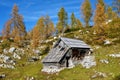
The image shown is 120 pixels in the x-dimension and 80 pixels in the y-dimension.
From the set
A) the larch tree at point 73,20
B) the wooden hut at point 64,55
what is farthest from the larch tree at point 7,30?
the wooden hut at point 64,55

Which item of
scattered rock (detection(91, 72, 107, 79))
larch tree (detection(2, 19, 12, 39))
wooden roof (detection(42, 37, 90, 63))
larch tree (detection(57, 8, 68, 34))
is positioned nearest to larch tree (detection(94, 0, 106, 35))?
wooden roof (detection(42, 37, 90, 63))

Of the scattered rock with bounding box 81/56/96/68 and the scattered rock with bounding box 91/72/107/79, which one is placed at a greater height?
the scattered rock with bounding box 81/56/96/68

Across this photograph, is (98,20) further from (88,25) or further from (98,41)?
(88,25)

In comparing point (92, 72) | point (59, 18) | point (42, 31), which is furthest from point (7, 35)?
point (92, 72)

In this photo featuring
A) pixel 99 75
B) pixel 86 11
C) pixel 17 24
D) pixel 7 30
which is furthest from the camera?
pixel 7 30

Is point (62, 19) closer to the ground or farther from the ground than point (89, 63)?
farther from the ground

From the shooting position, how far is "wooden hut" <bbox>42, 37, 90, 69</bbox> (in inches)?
2020

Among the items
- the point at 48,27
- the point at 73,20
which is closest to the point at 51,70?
the point at 48,27

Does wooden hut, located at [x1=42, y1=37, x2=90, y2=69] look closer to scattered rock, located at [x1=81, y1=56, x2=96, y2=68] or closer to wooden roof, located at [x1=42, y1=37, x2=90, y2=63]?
wooden roof, located at [x1=42, y1=37, x2=90, y2=63]

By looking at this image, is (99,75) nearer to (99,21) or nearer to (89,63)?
(89,63)

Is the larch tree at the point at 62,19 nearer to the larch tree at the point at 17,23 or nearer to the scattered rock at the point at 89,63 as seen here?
the larch tree at the point at 17,23

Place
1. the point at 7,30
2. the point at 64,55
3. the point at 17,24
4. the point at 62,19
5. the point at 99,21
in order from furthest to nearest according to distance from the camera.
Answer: the point at 62,19, the point at 7,30, the point at 17,24, the point at 99,21, the point at 64,55

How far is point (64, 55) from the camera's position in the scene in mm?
51844

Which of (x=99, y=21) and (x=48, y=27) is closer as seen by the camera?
(x=99, y=21)
